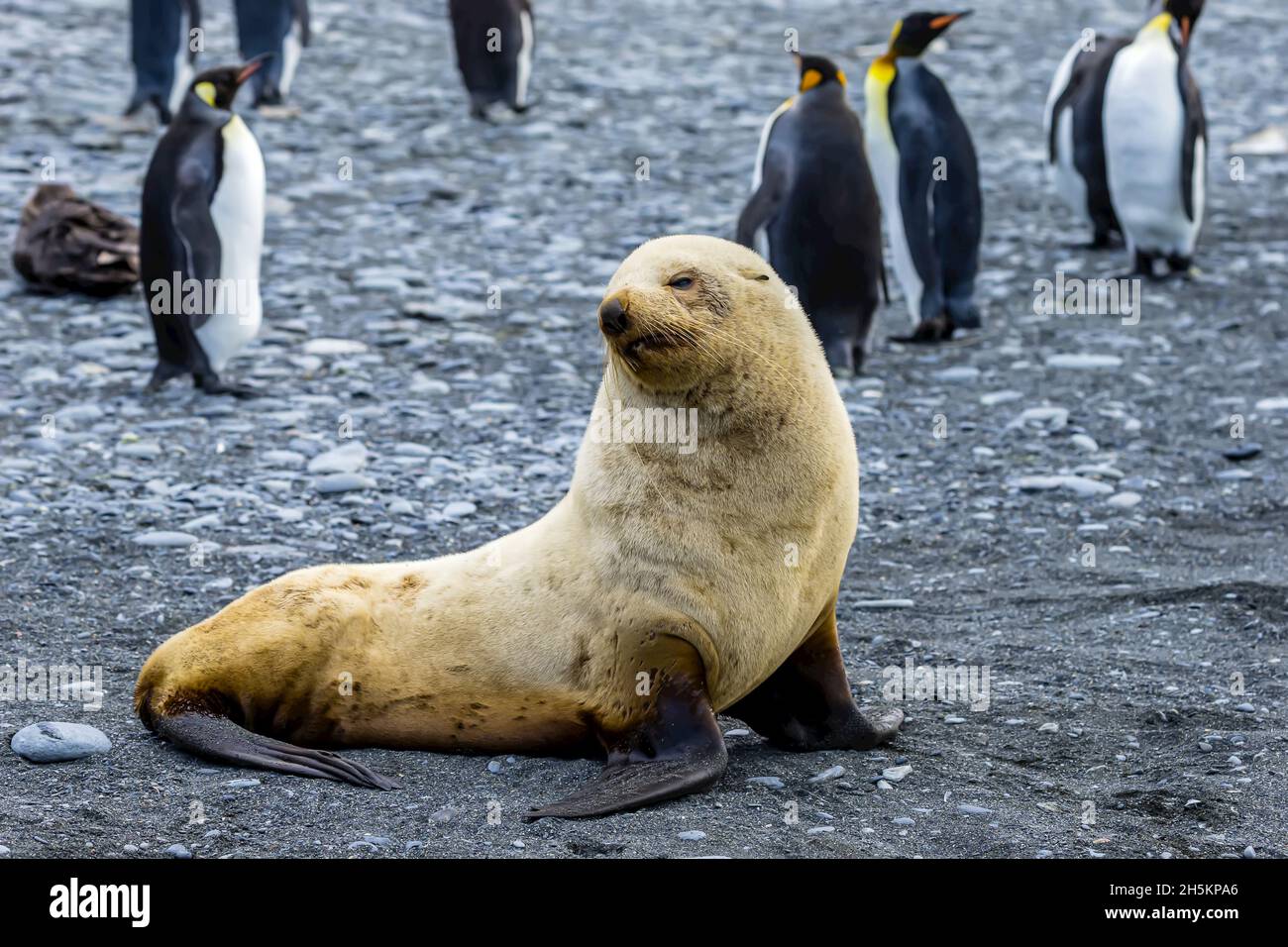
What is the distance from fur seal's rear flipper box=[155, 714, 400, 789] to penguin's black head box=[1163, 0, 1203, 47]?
8381 millimetres

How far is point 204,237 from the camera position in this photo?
26.8ft

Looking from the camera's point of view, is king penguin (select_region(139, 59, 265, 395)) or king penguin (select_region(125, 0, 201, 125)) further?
king penguin (select_region(125, 0, 201, 125))

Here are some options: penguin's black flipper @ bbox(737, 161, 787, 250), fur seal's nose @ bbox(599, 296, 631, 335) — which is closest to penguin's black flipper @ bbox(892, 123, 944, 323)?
penguin's black flipper @ bbox(737, 161, 787, 250)

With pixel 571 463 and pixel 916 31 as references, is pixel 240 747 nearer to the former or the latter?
Answer: pixel 571 463

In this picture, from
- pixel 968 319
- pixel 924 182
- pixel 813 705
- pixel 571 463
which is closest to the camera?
pixel 813 705

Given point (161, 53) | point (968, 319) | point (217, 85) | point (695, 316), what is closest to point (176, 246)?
point (217, 85)

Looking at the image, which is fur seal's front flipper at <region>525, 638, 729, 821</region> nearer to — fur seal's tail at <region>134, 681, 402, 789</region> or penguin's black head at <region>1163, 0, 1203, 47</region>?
fur seal's tail at <region>134, 681, 402, 789</region>

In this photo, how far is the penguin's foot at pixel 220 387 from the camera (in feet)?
25.2

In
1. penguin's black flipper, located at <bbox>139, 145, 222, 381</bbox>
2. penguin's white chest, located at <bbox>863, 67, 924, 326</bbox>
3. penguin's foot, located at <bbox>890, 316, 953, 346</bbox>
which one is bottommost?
penguin's foot, located at <bbox>890, 316, 953, 346</bbox>

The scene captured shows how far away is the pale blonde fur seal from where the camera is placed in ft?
12.2

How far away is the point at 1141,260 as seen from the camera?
1020 cm

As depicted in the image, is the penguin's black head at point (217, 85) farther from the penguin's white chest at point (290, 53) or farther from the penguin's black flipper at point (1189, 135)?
the penguin's black flipper at point (1189, 135)

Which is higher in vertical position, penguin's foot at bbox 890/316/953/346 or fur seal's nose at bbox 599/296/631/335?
fur seal's nose at bbox 599/296/631/335

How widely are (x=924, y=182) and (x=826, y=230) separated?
45.1 inches
